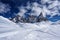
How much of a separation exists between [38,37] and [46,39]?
0.22m

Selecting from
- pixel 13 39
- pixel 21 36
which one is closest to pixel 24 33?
pixel 21 36

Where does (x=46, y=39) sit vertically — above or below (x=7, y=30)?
below

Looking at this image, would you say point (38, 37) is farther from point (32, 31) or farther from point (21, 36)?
point (21, 36)

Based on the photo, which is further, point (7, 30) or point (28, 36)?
point (7, 30)

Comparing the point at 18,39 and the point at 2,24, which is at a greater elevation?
the point at 2,24

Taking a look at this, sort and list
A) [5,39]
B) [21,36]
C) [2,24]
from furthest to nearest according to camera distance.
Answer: [2,24] < [21,36] < [5,39]

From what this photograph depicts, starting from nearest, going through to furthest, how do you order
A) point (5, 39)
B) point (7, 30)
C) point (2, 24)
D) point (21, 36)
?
point (5, 39), point (21, 36), point (7, 30), point (2, 24)

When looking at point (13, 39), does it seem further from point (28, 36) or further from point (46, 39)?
point (46, 39)

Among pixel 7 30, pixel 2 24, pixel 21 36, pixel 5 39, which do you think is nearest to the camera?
pixel 5 39

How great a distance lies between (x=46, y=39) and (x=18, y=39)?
2.48 ft

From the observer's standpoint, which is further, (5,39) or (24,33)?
(24,33)

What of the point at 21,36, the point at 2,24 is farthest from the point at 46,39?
the point at 2,24

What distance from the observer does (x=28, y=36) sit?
11.5 ft

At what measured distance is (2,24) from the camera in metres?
4.05
